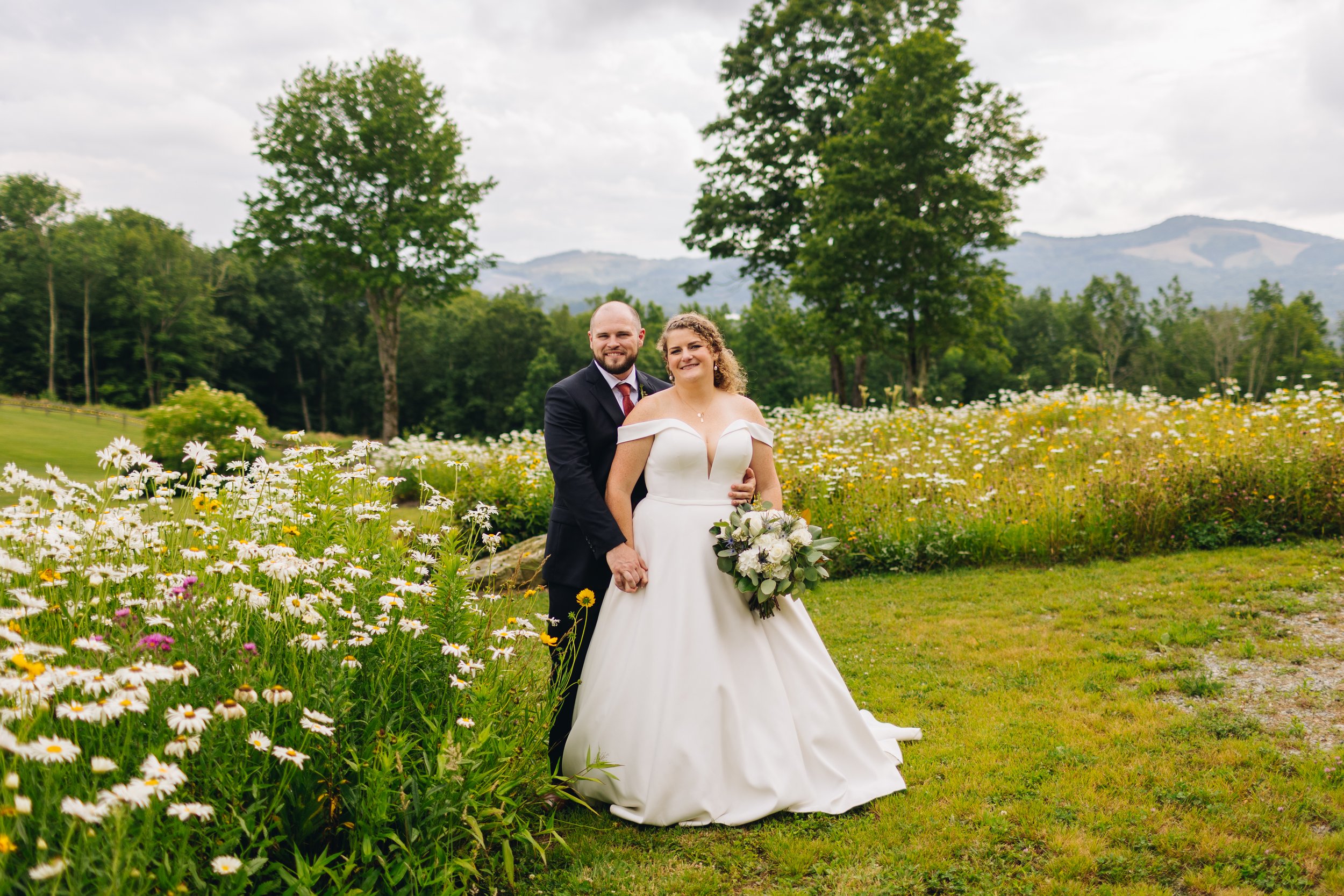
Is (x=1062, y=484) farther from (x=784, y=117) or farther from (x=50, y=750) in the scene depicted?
(x=784, y=117)

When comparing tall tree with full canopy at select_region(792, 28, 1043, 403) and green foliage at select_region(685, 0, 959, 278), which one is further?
green foliage at select_region(685, 0, 959, 278)

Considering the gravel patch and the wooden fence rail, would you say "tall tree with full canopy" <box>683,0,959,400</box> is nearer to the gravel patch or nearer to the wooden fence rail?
the gravel patch

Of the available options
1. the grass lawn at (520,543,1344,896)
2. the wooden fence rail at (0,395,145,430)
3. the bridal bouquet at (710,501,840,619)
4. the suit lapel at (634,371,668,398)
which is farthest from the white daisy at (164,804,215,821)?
the wooden fence rail at (0,395,145,430)

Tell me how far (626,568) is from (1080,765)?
2.82 meters

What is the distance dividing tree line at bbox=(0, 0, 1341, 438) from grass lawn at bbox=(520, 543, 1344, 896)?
26.1 feet

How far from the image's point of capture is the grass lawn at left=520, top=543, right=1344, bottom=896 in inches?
136

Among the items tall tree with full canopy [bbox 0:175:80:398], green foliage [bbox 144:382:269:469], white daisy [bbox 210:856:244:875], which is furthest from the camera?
tall tree with full canopy [bbox 0:175:80:398]

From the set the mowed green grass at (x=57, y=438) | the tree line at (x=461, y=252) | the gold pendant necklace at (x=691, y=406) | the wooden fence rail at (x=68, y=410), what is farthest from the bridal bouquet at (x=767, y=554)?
the wooden fence rail at (x=68, y=410)

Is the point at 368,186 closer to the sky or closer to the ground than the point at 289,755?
closer to the sky

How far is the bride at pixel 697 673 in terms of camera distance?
3.97 meters

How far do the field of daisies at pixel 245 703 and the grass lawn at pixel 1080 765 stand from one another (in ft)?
2.64

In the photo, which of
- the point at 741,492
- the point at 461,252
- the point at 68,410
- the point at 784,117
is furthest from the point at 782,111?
the point at 68,410

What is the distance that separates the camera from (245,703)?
2492 millimetres

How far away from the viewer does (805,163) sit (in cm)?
2466
